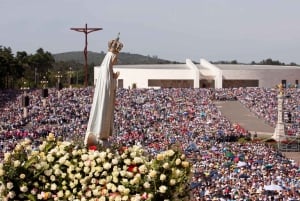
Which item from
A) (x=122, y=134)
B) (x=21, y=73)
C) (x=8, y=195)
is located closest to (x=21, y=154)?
(x=8, y=195)

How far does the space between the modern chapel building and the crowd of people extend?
16181mm

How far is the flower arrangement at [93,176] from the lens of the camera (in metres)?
7.69

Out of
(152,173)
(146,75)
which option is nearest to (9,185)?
(152,173)

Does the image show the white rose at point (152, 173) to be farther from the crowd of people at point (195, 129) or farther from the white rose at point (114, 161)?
the crowd of people at point (195, 129)

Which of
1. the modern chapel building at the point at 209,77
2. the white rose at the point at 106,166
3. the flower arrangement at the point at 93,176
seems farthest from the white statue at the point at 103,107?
the modern chapel building at the point at 209,77

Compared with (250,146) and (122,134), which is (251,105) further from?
(250,146)

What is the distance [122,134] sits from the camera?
4003 cm

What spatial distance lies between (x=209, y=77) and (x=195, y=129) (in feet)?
151

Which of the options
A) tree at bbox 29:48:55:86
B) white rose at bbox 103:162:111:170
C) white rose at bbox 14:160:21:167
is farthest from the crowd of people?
tree at bbox 29:48:55:86

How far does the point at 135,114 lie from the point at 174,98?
11.6 metres

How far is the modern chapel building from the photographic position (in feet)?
286

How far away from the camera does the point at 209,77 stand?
88750mm

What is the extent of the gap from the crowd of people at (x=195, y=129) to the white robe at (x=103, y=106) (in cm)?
89

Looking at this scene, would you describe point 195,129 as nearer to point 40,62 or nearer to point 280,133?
point 280,133
